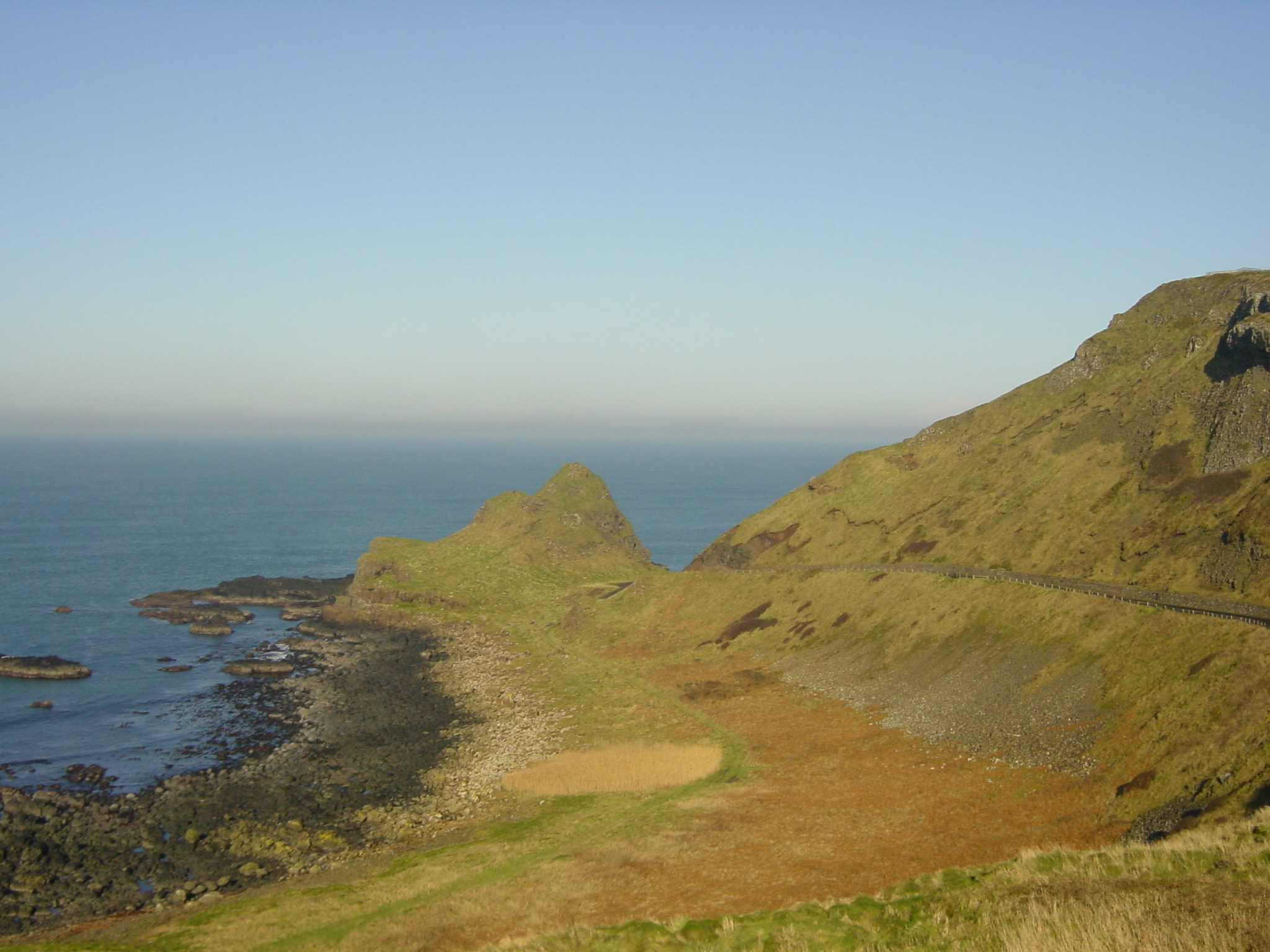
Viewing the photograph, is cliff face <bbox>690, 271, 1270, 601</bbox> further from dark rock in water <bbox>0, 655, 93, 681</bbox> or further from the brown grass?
dark rock in water <bbox>0, 655, 93, 681</bbox>

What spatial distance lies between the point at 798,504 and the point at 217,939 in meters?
88.4

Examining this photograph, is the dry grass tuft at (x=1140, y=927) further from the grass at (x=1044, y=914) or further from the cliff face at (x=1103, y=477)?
the cliff face at (x=1103, y=477)

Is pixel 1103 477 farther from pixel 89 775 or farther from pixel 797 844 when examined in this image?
pixel 89 775

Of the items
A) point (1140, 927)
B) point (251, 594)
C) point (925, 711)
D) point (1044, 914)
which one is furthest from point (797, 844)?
point (251, 594)

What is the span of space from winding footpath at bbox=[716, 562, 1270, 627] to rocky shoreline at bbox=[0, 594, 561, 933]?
37.7 metres

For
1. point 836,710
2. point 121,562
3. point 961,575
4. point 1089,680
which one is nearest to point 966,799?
point 1089,680

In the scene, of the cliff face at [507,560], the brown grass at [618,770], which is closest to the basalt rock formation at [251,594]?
the cliff face at [507,560]

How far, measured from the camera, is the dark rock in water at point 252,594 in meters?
122

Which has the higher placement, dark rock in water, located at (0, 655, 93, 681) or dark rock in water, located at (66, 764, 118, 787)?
dark rock in water, located at (0, 655, 93, 681)

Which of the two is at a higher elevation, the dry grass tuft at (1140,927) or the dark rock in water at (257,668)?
the dry grass tuft at (1140,927)

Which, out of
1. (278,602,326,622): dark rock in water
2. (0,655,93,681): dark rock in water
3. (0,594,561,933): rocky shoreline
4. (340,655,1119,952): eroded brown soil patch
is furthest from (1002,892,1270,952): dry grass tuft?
(278,602,326,622): dark rock in water

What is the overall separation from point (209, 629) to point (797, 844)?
90554 millimetres

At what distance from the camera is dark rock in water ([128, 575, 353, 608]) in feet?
402

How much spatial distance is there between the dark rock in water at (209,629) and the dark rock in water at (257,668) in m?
16.8
